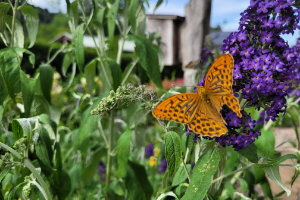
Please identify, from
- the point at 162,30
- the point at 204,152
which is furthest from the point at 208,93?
the point at 162,30

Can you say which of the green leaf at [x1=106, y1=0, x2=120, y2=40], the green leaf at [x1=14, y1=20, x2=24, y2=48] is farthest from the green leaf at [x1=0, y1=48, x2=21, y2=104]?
the green leaf at [x1=106, y1=0, x2=120, y2=40]

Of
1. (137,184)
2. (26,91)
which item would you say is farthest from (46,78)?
(137,184)

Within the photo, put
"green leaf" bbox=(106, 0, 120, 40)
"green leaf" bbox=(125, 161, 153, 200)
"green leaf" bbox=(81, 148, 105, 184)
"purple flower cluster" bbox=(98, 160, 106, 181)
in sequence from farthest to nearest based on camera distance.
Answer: "purple flower cluster" bbox=(98, 160, 106, 181), "green leaf" bbox=(81, 148, 105, 184), "green leaf" bbox=(125, 161, 153, 200), "green leaf" bbox=(106, 0, 120, 40)

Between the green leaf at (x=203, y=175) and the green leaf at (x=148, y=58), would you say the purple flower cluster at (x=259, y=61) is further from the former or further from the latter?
the green leaf at (x=148, y=58)

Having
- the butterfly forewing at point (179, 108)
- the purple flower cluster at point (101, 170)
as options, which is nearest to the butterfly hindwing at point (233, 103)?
the butterfly forewing at point (179, 108)

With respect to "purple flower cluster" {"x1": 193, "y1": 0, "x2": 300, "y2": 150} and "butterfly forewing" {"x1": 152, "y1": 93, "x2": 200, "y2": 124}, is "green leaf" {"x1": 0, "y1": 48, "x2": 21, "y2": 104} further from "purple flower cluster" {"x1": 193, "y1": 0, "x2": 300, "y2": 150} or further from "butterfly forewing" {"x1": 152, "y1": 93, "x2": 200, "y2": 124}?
"purple flower cluster" {"x1": 193, "y1": 0, "x2": 300, "y2": 150}

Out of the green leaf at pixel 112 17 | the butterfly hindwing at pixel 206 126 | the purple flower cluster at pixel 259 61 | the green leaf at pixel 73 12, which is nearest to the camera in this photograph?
the butterfly hindwing at pixel 206 126

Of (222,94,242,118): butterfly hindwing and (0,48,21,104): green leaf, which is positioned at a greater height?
(0,48,21,104): green leaf
